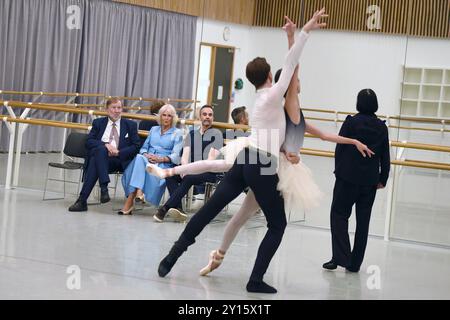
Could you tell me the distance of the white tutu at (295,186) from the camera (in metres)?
5.14

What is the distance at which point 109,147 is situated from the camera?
27.3ft

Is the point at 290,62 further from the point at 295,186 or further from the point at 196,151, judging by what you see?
the point at 196,151

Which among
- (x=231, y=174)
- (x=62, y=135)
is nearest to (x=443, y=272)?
(x=231, y=174)

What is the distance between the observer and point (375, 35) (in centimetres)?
860

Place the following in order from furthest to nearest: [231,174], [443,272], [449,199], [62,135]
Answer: [62,135] → [449,199] → [443,272] → [231,174]

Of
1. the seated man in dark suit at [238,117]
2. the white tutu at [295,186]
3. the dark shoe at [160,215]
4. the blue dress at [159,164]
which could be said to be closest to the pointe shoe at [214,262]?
the white tutu at [295,186]

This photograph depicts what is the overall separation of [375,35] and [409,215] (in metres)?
1.90

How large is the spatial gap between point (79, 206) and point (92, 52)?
23.4ft

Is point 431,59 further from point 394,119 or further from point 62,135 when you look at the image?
point 62,135
